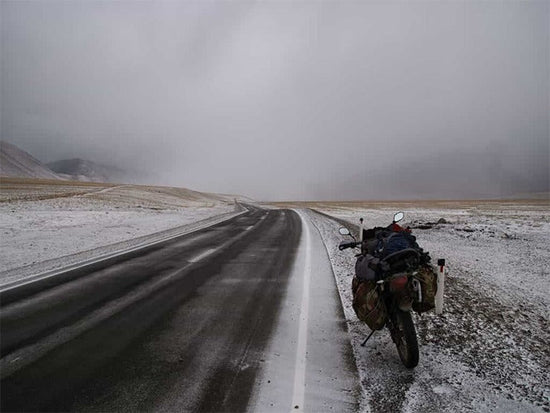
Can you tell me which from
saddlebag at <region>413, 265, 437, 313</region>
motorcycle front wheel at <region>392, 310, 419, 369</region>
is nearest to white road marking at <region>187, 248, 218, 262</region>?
motorcycle front wheel at <region>392, 310, 419, 369</region>

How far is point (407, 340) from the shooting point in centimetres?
396

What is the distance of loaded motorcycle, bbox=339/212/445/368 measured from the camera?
3.97 m

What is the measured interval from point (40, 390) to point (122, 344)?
3.79 feet

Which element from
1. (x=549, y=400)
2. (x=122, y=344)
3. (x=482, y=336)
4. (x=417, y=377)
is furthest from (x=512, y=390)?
(x=122, y=344)

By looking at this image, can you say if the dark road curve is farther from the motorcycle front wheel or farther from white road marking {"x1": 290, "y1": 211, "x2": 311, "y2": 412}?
the motorcycle front wheel

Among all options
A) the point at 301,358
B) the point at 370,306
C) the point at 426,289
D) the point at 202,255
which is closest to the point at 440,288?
the point at 426,289

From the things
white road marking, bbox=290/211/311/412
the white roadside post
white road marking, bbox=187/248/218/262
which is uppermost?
the white roadside post

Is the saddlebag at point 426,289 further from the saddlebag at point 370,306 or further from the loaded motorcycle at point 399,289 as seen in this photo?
the saddlebag at point 370,306

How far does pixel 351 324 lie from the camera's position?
215 inches

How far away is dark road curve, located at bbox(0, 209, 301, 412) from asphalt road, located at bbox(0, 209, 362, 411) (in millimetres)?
14

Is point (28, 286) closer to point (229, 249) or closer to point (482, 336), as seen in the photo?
point (229, 249)

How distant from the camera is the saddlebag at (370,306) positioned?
14.0 feet

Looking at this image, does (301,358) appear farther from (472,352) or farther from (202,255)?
(202,255)

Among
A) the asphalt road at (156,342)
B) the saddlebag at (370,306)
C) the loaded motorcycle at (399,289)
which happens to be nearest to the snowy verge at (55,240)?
the asphalt road at (156,342)
